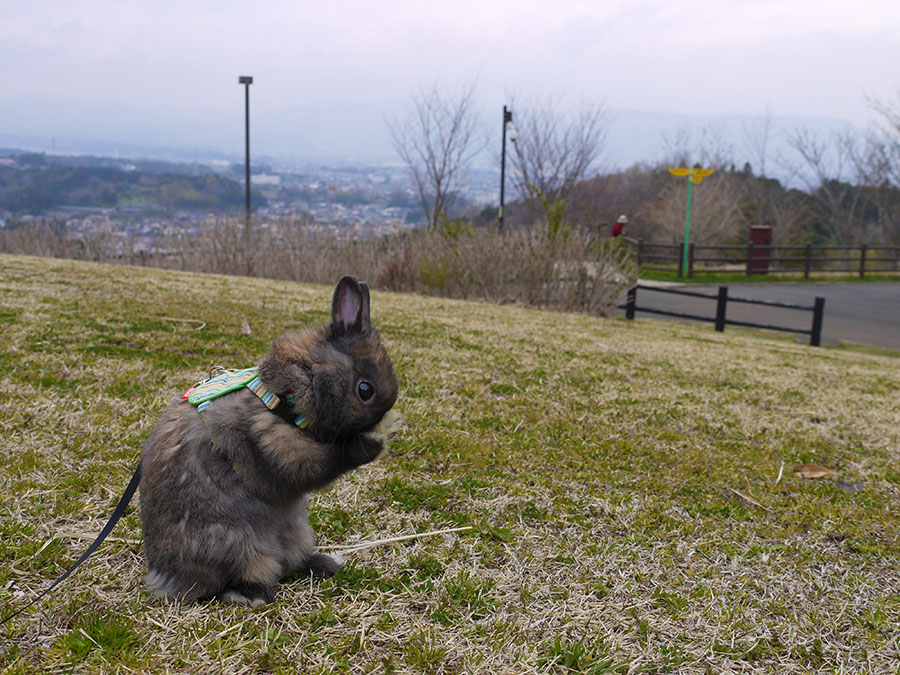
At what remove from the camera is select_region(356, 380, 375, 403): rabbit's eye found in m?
2.36

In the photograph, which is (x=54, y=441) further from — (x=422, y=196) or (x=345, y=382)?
(x=422, y=196)

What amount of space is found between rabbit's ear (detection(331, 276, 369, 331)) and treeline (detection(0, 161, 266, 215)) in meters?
22.8

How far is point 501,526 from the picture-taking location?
356 cm

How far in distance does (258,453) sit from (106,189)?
29449mm

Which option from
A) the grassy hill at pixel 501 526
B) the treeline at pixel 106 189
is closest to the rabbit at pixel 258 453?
the grassy hill at pixel 501 526

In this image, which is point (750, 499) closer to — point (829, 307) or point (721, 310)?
point (721, 310)

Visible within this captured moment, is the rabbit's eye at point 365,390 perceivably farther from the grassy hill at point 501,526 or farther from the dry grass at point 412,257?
the dry grass at point 412,257

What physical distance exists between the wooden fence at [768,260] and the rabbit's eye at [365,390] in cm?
2558

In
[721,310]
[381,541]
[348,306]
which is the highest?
[348,306]

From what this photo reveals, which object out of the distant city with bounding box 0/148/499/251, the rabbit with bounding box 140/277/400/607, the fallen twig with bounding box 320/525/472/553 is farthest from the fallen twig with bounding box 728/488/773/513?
the distant city with bounding box 0/148/499/251

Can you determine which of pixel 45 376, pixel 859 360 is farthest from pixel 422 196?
pixel 45 376

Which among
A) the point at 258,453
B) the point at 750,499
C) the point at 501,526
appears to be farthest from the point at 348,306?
the point at 750,499

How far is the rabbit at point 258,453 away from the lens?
2342 mm

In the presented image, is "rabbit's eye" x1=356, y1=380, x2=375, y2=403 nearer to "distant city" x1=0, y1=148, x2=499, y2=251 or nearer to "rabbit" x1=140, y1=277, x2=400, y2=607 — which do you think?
"rabbit" x1=140, y1=277, x2=400, y2=607
